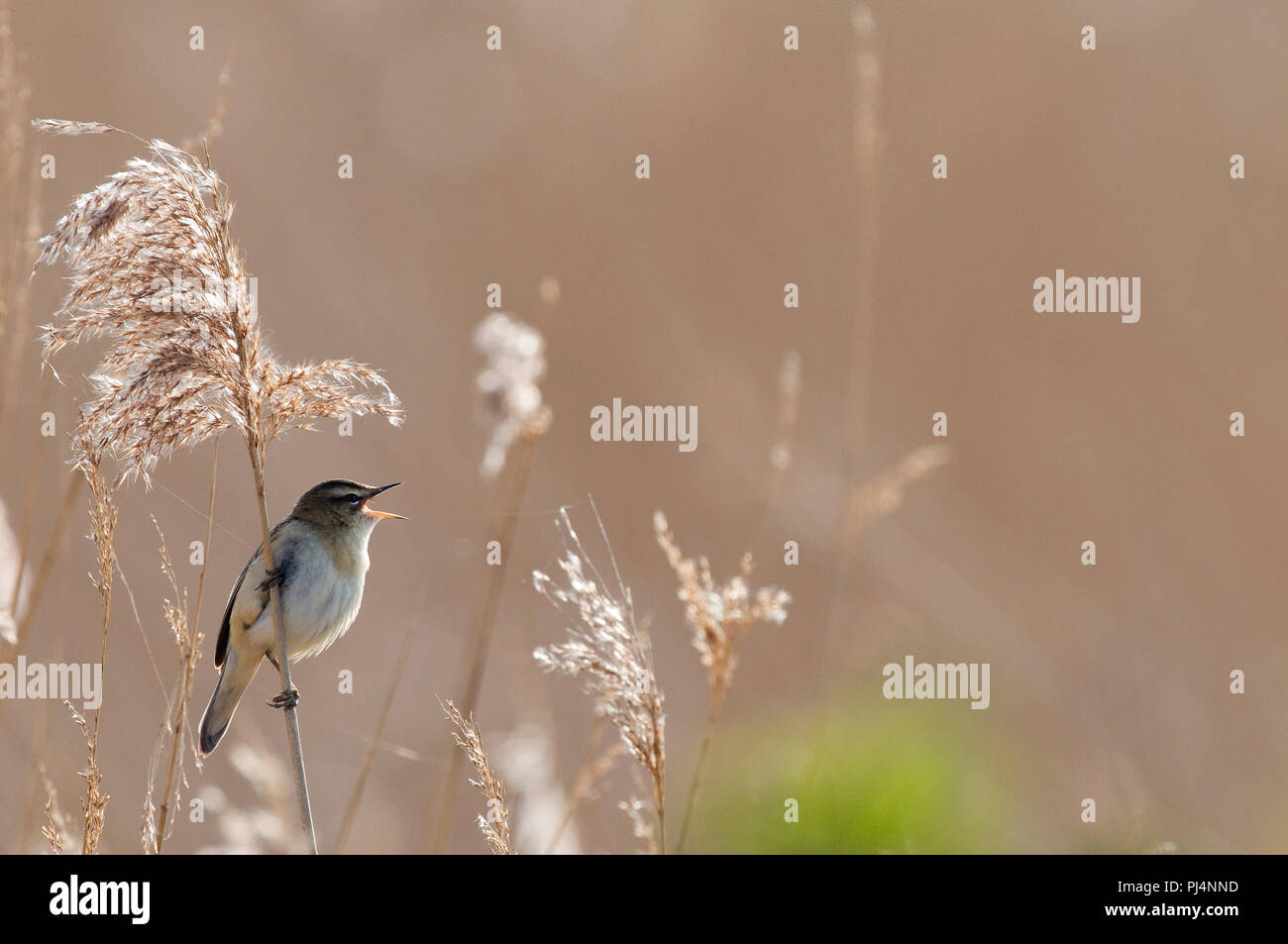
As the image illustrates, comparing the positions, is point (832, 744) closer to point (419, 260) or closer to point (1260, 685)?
point (1260, 685)

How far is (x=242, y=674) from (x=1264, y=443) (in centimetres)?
1144

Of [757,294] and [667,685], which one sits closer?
[667,685]

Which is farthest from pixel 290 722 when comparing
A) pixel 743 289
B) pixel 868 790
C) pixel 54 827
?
pixel 743 289

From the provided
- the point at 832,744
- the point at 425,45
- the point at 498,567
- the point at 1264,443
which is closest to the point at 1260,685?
the point at 1264,443

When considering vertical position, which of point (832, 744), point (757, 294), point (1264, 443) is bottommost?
point (832, 744)

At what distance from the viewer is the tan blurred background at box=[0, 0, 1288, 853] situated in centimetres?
849

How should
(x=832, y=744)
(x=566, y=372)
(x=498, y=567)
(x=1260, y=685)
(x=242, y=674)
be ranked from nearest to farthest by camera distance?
(x=498, y=567) < (x=242, y=674) < (x=832, y=744) < (x=1260, y=685) < (x=566, y=372)

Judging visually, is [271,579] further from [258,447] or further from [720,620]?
[720,620]

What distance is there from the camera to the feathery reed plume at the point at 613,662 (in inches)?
69.2

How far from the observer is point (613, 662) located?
183 centimetres

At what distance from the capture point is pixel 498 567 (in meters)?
1.91

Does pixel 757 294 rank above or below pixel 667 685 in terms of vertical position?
above

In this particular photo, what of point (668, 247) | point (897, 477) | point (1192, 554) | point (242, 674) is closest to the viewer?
point (897, 477)

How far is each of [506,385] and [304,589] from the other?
120cm
